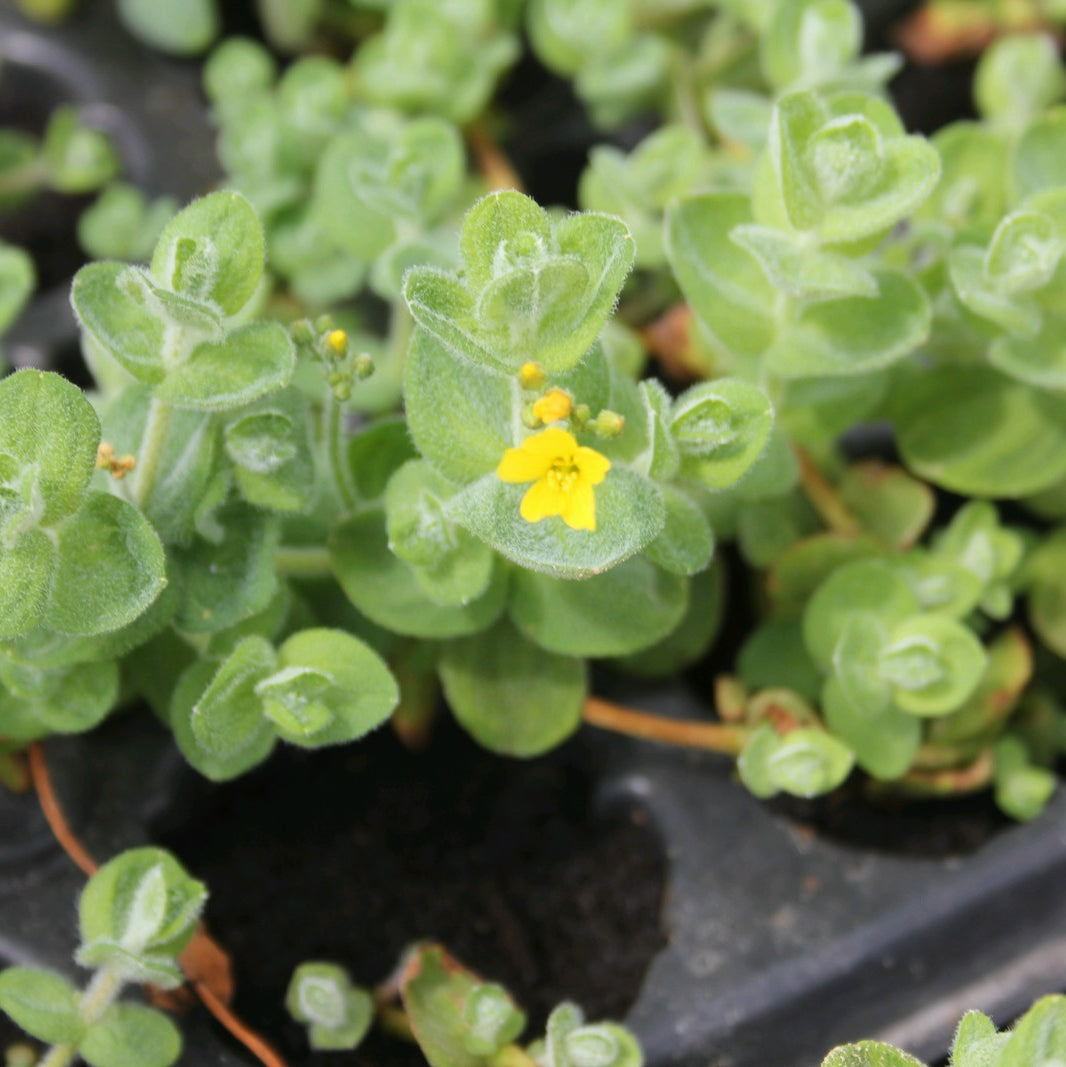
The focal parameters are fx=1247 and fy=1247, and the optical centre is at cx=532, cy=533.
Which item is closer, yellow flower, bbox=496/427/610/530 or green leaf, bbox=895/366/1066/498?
yellow flower, bbox=496/427/610/530

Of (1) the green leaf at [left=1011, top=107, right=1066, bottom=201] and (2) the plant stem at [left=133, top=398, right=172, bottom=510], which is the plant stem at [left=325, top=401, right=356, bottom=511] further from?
(1) the green leaf at [left=1011, top=107, right=1066, bottom=201]

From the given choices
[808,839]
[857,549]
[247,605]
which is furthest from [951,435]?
[247,605]

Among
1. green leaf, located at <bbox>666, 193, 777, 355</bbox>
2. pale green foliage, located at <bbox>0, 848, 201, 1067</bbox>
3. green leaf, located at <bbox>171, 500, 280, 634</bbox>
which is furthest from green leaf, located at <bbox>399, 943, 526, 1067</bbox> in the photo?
green leaf, located at <bbox>666, 193, 777, 355</bbox>

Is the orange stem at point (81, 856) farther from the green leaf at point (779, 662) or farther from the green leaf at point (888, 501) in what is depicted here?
the green leaf at point (888, 501)

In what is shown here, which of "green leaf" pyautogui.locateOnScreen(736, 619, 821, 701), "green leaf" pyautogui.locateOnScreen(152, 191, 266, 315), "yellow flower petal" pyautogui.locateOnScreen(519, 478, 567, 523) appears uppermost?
"green leaf" pyautogui.locateOnScreen(152, 191, 266, 315)

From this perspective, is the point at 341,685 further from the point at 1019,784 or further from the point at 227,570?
the point at 1019,784
